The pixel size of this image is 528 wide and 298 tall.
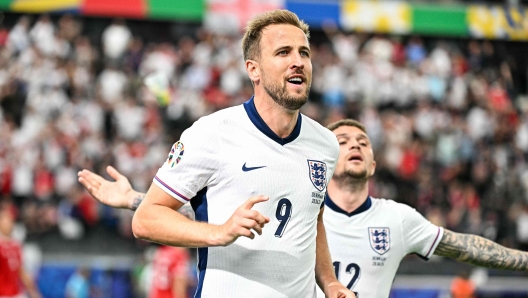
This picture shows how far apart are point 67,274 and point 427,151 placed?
9.72 meters

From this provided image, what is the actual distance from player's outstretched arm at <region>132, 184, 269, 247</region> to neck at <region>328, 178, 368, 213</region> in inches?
90.3

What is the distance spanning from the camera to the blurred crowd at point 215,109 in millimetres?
16531

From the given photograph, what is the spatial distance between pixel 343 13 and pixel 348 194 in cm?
1814

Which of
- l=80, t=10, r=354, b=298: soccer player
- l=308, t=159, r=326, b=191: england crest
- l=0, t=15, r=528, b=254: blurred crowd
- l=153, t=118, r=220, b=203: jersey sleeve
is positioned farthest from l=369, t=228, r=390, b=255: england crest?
l=0, t=15, r=528, b=254: blurred crowd

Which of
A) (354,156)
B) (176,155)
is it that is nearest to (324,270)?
(176,155)

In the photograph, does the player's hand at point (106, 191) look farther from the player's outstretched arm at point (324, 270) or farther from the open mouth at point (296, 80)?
the open mouth at point (296, 80)

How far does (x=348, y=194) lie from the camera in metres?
6.25

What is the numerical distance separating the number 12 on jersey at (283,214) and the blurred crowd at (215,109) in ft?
40.1

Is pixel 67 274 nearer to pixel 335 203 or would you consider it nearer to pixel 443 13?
pixel 335 203

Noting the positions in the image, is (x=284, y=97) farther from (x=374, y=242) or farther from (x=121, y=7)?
(x=121, y=7)

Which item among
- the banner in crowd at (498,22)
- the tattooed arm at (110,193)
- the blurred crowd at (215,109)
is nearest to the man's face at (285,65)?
the tattooed arm at (110,193)

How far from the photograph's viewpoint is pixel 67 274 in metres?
14.7

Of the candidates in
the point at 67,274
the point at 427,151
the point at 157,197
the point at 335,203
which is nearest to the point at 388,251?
the point at 335,203

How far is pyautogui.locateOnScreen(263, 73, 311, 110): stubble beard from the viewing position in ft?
14.3
